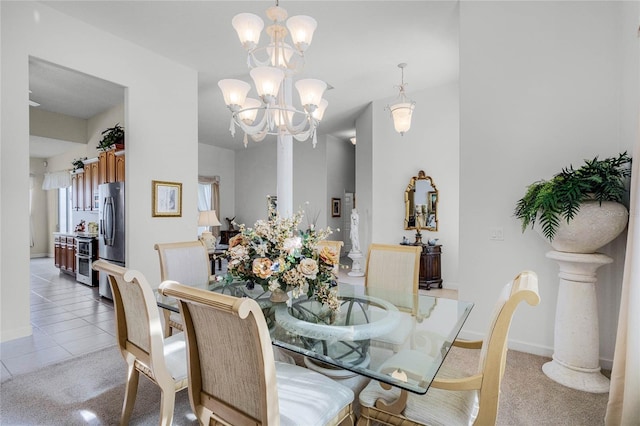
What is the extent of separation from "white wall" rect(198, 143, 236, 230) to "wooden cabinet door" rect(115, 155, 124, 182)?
4.31m

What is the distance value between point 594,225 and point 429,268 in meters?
3.14

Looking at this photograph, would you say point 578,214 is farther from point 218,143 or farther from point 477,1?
point 218,143

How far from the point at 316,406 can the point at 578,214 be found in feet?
6.77

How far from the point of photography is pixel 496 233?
9.59 feet

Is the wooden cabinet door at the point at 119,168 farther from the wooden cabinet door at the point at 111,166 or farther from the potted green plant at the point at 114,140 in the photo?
the potted green plant at the point at 114,140

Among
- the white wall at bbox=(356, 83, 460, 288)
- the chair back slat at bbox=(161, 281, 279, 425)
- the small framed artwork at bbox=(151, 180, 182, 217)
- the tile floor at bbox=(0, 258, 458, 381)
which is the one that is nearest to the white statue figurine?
the white wall at bbox=(356, 83, 460, 288)

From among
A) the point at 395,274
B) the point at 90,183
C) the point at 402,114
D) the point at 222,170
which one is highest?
the point at 402,114

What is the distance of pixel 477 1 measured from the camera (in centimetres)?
301

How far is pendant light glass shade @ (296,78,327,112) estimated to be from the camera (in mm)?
2627

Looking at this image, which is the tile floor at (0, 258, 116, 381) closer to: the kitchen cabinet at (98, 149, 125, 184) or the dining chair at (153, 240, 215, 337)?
the dining chair at (153, 240, 215, 337)

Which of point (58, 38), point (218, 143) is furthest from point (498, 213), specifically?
point (218, 143)

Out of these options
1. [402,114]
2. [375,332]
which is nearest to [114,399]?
[375,332]

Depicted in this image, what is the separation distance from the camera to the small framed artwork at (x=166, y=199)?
421 centimetres

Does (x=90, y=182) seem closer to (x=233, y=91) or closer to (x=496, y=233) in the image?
(x=233, y=91)
